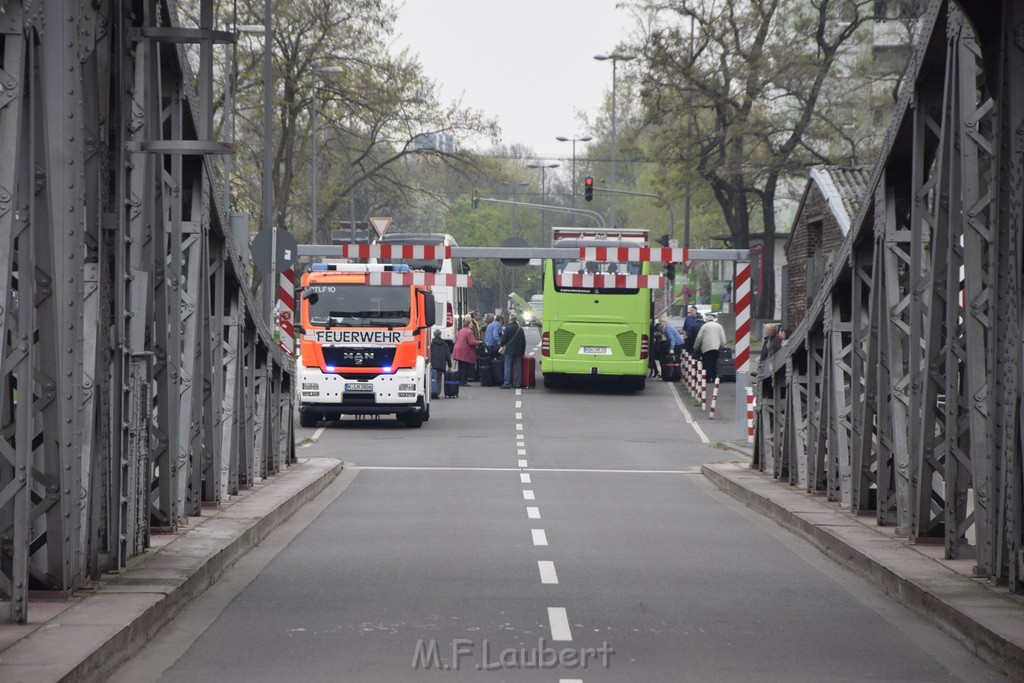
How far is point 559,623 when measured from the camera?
8.84 metres

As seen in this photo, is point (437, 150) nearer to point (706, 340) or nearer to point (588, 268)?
point (588, 268)

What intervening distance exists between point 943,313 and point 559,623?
3.65 meters

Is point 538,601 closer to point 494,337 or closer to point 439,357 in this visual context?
point 439,357

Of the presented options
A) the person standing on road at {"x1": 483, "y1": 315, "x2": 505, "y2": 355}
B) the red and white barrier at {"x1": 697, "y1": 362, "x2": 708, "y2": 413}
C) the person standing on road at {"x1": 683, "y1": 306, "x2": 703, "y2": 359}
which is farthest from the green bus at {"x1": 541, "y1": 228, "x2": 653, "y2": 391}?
the person standing on road at {"x1": 683, "y1": 306, "x2": 703, "y2": 359}

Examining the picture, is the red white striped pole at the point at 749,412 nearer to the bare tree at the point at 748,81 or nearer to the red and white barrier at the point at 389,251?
the red and white barrier at the point at 389,251

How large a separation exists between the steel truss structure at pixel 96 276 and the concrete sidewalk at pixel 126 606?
169 mm

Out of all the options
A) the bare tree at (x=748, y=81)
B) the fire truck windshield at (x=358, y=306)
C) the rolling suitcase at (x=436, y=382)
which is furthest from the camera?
the bare tree at (x=748, y=81)

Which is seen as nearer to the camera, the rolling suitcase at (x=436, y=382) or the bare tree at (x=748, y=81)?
the rolling suitcase at (x=436, y=382)

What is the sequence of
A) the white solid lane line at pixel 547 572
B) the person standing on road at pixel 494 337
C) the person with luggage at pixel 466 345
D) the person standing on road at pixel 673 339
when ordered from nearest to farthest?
the white solid lane line at pixel 547 572, the person with luggage at pixel 466 345, the person standing on road at pixel 494 337, the person standing on road at pixel 673 339

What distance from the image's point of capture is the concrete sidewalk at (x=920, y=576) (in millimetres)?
7945

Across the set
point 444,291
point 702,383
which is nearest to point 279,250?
point 702,383

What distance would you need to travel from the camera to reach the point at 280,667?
24.7 ft

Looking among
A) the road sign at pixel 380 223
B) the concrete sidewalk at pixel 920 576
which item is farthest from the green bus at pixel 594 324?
the concrete sidewalk at pixel 920 576

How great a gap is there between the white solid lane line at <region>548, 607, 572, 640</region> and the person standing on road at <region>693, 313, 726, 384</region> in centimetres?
2631
